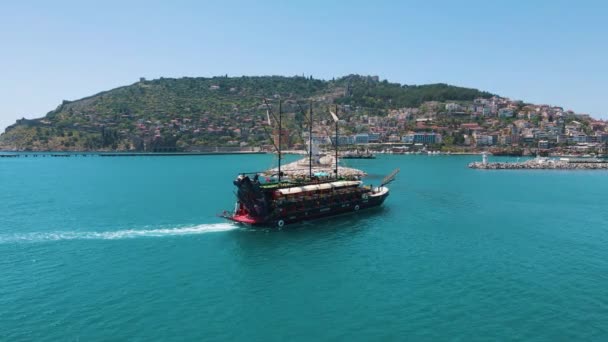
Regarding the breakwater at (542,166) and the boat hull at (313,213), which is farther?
the breakwater at (542,166)

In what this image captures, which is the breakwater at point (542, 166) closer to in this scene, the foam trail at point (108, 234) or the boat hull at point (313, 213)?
the boat hull at point (313, 213)

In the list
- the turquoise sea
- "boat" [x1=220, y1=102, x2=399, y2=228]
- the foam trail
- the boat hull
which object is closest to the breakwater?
the turquoise sea

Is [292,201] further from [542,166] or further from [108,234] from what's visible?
[542,166]

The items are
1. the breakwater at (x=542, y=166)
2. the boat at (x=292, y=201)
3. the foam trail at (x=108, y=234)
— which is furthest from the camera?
the breakwater at (x=542, y=166)

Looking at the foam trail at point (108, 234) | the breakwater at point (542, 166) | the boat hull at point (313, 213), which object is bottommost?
the foam trail at point (108, 234)

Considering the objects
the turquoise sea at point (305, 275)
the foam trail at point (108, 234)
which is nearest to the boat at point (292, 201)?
the turquoise sea at point (305, 275)

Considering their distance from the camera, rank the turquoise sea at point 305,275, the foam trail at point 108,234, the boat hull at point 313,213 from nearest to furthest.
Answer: the turquoise sea at point 305,275 < the foam trail at point 108,234 < the boat hull at point 313,213

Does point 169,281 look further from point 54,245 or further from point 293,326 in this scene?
point 54,245

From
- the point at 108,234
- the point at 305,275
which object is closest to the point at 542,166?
the point at 305,275

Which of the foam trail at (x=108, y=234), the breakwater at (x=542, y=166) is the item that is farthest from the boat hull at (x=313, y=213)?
the breakwater at (x=542, y=166)

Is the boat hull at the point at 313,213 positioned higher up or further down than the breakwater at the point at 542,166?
further down

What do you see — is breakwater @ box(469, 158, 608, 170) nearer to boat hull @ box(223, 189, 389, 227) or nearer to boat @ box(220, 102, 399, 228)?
boat hull @ box(223, 189, 389, 227)
